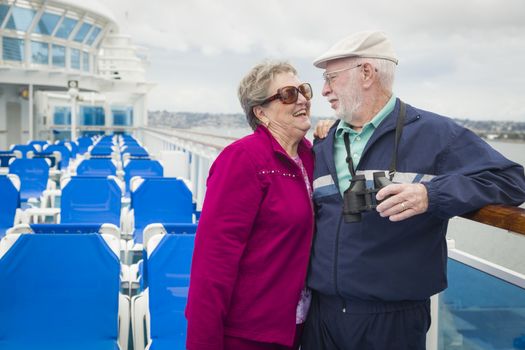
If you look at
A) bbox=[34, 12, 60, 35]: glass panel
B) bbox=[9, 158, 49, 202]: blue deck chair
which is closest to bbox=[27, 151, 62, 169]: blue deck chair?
bbox=[9, 158, 49, 202]: blue deck chair

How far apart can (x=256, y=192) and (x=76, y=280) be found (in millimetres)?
1383

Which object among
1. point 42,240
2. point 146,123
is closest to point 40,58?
point 146,123

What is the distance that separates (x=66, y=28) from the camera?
2603 centimetres

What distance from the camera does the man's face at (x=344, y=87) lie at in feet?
6.20

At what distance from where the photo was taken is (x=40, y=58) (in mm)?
24688

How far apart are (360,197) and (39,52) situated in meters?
25.7

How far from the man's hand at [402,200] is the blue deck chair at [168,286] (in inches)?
63.1

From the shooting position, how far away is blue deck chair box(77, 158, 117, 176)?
7430 mm

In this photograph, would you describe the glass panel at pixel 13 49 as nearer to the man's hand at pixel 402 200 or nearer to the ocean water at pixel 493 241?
the ocean water at pixel 493 241

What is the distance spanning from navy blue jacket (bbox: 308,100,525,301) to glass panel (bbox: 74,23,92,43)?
2741 centimetres

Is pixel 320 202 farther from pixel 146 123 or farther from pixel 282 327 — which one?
pixel 146 123

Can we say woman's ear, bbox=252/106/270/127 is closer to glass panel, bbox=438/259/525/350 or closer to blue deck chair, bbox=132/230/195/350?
glass panel, bbox=438/259/525/350

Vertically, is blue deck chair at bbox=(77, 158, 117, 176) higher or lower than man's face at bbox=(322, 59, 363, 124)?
lower

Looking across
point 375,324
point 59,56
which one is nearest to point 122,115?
point 59,56
